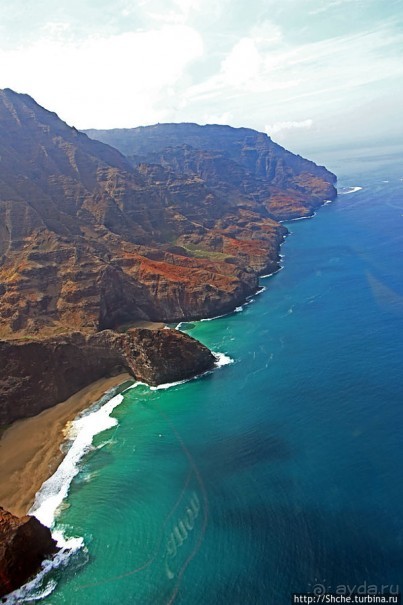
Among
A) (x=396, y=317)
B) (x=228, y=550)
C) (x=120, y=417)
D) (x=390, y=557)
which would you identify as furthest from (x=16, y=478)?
(x=396, y=317)

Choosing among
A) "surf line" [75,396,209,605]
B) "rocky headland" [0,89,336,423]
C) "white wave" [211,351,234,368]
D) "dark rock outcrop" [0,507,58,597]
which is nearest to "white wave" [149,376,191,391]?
"rocky headland" [0,89,336,423]

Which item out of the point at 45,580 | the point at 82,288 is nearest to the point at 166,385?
the point at 82,288

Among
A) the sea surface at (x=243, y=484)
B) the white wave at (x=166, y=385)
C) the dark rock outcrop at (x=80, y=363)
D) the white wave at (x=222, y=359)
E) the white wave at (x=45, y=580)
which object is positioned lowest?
the white wave at (x=45, y=580)

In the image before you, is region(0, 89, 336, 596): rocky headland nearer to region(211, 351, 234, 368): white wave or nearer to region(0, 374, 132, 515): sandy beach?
region(211, 351, 234, 368): white wave

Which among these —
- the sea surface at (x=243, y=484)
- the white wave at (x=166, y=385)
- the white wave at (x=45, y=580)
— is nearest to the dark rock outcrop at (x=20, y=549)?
the white wave at (x=45, y=580)

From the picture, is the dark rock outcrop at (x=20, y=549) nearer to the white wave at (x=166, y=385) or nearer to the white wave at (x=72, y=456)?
the white wave at (x=72, y=456)

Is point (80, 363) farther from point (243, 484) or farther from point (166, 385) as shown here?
point (243, 484)
